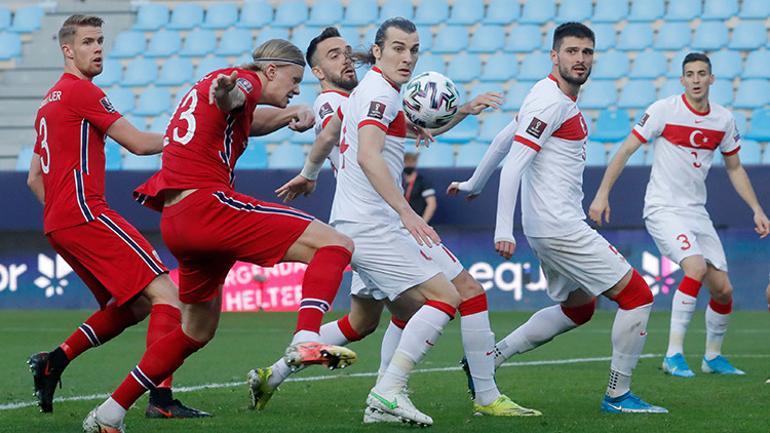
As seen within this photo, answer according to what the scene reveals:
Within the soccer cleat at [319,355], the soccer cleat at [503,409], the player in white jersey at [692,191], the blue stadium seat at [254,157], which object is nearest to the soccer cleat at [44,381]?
the soccer cleat at [319,355]

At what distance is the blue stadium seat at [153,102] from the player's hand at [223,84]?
15.1 m

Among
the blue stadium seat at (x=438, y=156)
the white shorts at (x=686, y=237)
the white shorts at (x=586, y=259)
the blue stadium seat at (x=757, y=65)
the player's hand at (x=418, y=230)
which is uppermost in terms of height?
the blue stadium seat at (x=757, y=65)

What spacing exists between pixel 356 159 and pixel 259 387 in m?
1.30

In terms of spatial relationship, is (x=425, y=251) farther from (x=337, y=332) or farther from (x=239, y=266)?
(x=239, y=266)

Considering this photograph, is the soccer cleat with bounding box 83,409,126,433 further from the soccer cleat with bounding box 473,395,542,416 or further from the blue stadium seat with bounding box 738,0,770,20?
the blue stadium seat with bounding box 738,0,770,20

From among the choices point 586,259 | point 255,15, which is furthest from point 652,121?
point 255,15

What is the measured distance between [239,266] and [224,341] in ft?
13.3

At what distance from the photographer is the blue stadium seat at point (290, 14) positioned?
2186 centimetres

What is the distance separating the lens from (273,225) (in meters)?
5.92

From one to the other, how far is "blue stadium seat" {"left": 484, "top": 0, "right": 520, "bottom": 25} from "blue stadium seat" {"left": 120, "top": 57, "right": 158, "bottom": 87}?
5440mm

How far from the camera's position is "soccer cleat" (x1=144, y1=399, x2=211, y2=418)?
6.94 m

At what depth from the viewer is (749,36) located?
1986cm

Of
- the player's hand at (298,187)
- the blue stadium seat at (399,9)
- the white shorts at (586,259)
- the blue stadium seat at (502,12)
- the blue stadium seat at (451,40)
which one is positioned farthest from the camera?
the blue stadium seat at (399,9)

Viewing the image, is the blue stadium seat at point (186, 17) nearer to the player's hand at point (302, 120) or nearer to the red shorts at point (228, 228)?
the player's hand at point (302, 120)
